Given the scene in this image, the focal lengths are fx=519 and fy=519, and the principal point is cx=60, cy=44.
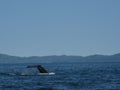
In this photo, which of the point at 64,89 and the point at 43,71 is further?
the point at 43,71

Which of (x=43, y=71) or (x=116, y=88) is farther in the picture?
(x=43, y=71)

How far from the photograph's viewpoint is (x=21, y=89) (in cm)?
7169

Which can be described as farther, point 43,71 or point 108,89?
point 43,71

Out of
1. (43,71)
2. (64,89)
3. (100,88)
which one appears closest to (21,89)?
(64,89)

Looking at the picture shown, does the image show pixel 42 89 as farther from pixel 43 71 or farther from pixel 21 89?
pixel 43 71

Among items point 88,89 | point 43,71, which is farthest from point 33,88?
point 43,71

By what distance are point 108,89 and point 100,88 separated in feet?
6.22

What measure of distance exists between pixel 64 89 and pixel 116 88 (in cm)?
730

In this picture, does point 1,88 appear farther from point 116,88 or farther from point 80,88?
point 116,88

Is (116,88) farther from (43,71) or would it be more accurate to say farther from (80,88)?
(43,71)

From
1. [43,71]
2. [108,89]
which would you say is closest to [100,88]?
[108,89]

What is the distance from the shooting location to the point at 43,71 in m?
120

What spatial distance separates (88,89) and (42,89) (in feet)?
20.9

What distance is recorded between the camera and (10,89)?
71.8 metres
